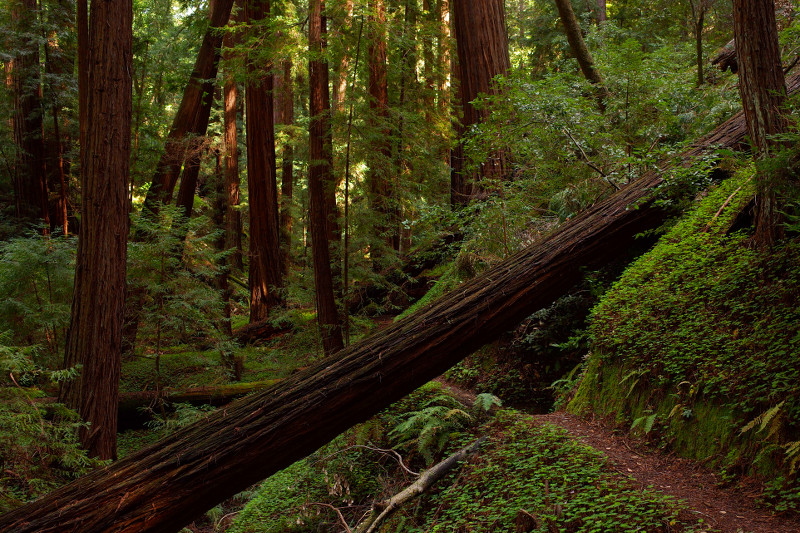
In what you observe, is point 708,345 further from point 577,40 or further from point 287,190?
point 287,190

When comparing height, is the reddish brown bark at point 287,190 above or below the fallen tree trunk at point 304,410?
above

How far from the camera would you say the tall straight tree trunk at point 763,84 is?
4.72 meters

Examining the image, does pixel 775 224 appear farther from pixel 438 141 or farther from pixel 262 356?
pixel 262 356

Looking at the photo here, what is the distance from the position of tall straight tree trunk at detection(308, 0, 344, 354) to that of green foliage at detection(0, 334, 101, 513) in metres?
4.75

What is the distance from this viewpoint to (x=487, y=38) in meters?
11.3

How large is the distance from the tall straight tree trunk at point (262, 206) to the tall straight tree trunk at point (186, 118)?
1.69m

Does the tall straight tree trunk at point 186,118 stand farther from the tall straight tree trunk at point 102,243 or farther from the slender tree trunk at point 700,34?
the slender tree trunk at point 700,34

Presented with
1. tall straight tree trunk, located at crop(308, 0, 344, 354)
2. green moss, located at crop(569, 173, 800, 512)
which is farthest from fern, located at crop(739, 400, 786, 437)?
tall straight tree trunk, located at crop(308, 0, 344, 354)

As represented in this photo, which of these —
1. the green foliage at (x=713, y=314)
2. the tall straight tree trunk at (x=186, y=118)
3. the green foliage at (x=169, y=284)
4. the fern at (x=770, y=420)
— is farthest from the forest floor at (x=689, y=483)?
the tall straight tree trunk at (x=186, y=118)

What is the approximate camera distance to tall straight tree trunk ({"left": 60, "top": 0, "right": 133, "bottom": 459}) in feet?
21.4

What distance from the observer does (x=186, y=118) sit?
12320 millimetres

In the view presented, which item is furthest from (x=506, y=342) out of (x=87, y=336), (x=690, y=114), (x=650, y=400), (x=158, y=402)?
(x=158, y=402)

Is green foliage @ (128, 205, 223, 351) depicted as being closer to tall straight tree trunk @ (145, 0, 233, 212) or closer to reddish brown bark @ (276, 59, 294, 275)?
tall straight tree trunk @ (145, 0, 233, 212)

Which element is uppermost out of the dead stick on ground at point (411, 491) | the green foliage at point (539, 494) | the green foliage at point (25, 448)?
the green foliage at point (25, 448)
